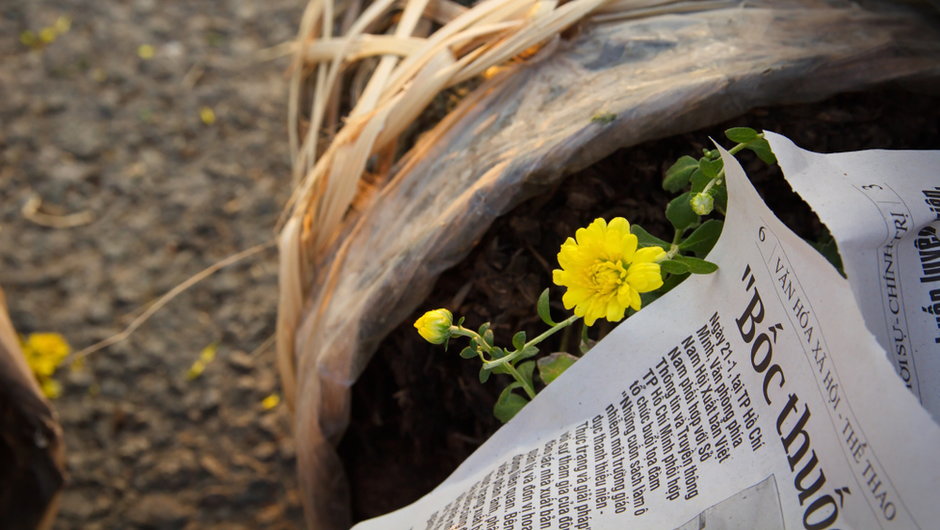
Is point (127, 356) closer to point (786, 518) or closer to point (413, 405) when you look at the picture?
point (413, 405)

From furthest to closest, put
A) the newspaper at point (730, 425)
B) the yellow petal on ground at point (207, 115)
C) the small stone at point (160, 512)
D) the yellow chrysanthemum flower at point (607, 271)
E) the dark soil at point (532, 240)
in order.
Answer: the yellow petal on ground at point (207, 115), the small stone at point (160, 512), the dark soil at point (532, 240), the yellow chrysanthemum flower at point (607, 271), the newspaper at point (730, 425)

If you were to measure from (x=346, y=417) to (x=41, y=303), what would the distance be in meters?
1.00

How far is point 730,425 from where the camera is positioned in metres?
0.59

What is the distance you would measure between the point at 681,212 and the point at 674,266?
7 centimetres

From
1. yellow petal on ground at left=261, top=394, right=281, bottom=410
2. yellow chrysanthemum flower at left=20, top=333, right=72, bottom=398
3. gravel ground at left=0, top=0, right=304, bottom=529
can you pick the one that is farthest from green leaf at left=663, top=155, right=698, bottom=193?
yellow chrysanthemum flower at left=20, top=333, right=72, bottom=398

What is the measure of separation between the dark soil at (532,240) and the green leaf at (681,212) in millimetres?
148

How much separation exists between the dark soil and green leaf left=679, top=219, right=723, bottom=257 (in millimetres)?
147

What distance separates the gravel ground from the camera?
1.44 metres

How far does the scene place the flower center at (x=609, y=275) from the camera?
606 millimetres

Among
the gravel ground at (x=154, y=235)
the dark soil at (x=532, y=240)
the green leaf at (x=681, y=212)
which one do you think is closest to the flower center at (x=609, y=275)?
the green leaf at (x=681, y=212)

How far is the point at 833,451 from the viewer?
52 centimetres

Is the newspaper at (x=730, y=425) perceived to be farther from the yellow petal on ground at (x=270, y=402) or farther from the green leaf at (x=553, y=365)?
the yellow petal on ground at (x=270, y=402)

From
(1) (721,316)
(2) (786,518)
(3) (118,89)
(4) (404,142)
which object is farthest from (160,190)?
(2) (786,518)

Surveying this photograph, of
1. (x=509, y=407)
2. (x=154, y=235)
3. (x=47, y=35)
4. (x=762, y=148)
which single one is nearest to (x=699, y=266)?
(x=762, y=148)
